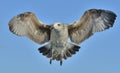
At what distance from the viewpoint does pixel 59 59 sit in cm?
8562

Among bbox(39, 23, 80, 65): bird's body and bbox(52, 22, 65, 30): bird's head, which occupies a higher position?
bbox(52, 22, 65, 30): bird's head

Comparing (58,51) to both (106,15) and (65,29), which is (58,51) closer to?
(65,29)

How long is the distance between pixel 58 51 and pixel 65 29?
2.94 ft

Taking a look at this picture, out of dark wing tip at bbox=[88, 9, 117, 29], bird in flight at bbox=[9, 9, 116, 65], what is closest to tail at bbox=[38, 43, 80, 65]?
bird in flight at bbox=[9, 9, 116, 65]

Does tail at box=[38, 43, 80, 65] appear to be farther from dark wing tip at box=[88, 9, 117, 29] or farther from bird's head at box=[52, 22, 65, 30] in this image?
dark wing tip at box=[88, 9, 117, 29]

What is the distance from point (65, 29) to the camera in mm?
85250

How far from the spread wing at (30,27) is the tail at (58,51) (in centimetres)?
40

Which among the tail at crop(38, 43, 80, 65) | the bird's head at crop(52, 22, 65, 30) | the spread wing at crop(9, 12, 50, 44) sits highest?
the spread wing at crop(9, 12, 50, 44)

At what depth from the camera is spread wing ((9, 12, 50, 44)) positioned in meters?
86.1

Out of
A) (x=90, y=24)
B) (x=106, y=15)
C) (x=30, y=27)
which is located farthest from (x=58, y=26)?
(x=106, y=15)

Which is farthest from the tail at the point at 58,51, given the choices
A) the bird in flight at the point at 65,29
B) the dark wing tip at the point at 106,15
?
the dark wing tip at the point at 106,15

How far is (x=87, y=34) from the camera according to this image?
8631 centimetres

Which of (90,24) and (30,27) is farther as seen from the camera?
(30,27)

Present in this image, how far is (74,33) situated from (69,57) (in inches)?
38.4
